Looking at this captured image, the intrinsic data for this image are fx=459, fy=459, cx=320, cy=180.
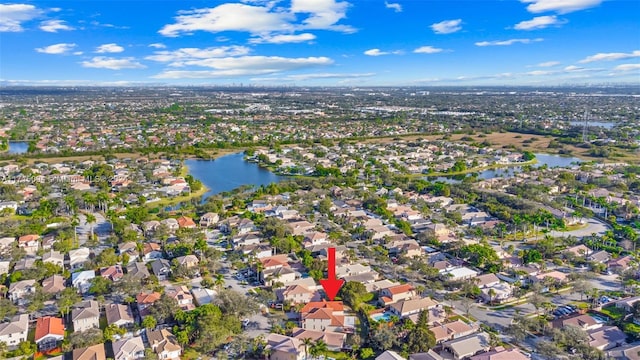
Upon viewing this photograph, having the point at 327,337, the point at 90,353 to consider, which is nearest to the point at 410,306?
the point at 327,337

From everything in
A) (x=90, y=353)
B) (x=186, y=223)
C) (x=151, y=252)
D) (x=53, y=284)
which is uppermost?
(x=186, y=223)

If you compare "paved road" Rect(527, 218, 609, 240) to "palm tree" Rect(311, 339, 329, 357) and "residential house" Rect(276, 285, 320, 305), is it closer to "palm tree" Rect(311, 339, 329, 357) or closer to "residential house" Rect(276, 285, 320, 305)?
"residential house" Rect(276, 285, 320, 305)

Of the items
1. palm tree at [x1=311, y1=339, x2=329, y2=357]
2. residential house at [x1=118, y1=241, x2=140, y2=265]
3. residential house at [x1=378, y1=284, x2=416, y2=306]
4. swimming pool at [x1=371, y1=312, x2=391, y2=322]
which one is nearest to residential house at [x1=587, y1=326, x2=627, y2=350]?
residential house at [x1=378, y1=284, x2=416, y2=306]

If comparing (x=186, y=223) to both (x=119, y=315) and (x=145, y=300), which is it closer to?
(x=145, y=300)

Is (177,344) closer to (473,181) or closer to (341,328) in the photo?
(341,328)

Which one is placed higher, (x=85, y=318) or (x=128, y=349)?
(x=85, y=318)

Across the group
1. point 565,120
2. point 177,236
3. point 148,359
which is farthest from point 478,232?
point 565,120

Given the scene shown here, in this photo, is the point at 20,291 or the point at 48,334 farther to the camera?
the point at 20,291
